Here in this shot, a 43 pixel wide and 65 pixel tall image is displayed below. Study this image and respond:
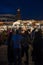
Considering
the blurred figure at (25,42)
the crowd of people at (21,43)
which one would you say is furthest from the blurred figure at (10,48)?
the blurred figure at (25,42)

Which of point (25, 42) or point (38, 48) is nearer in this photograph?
point (38, 48)

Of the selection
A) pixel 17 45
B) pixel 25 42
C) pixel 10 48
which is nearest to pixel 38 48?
pixel 25 42

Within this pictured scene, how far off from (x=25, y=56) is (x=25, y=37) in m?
0.44

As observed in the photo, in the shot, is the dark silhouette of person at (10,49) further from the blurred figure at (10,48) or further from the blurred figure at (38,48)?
the blurred figure at (38,48)

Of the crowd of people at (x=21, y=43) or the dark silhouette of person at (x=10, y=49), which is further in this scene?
the dark silhouette of person at (x=10, y=49)

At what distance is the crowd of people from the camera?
5.22 meters

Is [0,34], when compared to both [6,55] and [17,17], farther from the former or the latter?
[17,17]

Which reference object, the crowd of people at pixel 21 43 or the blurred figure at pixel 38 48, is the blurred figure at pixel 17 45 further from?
the blurred figure at pixel 38 48

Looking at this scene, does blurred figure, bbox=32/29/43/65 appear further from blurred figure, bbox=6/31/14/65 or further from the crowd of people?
blurred figure, bbox=6/31/14/65

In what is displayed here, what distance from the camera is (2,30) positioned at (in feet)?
17.8

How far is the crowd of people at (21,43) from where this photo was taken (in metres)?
5.22

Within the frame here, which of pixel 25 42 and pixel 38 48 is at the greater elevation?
pixel 25 42

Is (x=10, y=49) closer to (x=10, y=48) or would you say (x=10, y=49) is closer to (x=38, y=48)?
(x=10, y=48)

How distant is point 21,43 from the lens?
17.6 ft
